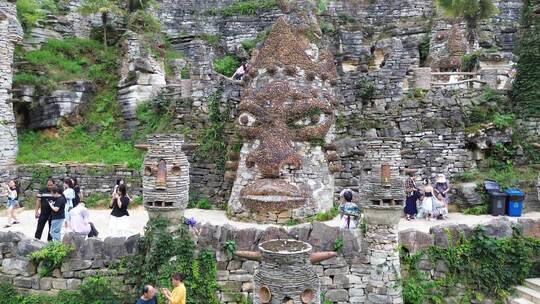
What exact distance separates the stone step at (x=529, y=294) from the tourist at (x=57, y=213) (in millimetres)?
9526

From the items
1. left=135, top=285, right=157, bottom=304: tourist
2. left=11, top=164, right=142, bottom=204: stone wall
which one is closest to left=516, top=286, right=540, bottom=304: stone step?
left=135, top=285, right=157, bottom=304: tourist

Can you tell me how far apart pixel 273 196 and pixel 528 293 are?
6116 mm

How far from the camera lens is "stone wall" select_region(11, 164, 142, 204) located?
14629 millimetres

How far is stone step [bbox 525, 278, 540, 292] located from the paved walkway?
2003 mm

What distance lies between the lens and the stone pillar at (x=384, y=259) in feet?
25.8

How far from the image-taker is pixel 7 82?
50.2ft

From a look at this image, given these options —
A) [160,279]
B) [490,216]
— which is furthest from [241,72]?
[160,279]

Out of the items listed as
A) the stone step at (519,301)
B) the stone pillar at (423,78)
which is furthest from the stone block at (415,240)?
the stone pillar at (423,78)

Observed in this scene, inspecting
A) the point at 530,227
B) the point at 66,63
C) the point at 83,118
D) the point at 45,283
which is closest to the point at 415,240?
the point at 530,227

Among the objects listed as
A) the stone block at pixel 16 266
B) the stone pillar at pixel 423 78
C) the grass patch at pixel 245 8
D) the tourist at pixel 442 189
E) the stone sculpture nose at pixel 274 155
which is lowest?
the stone block at pixel 16 266

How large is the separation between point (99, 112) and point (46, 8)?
794 cm

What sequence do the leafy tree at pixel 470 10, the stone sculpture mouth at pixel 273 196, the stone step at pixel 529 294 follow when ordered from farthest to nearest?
the leafy tree at pixel 470 10 → the stone sculpture mouth at pixel 273 196 → the stone step at pixel 529 294

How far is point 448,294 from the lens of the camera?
328 inches

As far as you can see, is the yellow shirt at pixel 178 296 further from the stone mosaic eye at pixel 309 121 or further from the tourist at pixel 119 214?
the stone mosaic eye at pixel 309 121
